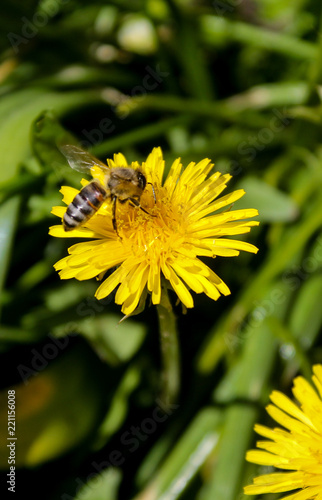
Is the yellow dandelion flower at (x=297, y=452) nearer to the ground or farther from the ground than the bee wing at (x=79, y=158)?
nearer to the ground

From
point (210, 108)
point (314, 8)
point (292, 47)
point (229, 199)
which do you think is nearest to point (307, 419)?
point (229, 199)

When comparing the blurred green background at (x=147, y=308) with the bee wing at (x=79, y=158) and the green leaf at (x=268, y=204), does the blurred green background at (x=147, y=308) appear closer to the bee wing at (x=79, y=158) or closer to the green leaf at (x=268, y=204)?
the green leaf at (x=268, y=204)

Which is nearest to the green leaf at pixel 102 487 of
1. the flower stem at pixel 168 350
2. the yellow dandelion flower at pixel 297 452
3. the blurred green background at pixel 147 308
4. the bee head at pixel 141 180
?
the blurred green background at pixel 147 308

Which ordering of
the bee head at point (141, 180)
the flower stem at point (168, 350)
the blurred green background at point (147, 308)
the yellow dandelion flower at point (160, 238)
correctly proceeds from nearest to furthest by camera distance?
the yellow dandelion flower at point (160, 238) → the flower stem at point (168, 350) → the bee head at point (141, 180) → the blurred green background at point (147, 308)

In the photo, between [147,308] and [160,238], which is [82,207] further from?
[147,308]

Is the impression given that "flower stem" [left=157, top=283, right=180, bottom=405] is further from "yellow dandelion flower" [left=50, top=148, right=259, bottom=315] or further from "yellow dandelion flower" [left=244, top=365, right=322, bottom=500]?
"yellow dandelion flower" [left=244, top=365, right=322, bottom=500]

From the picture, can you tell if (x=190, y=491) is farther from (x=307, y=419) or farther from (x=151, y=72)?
(x=151, y=72)

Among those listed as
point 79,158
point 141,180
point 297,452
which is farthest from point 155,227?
point 297,452
